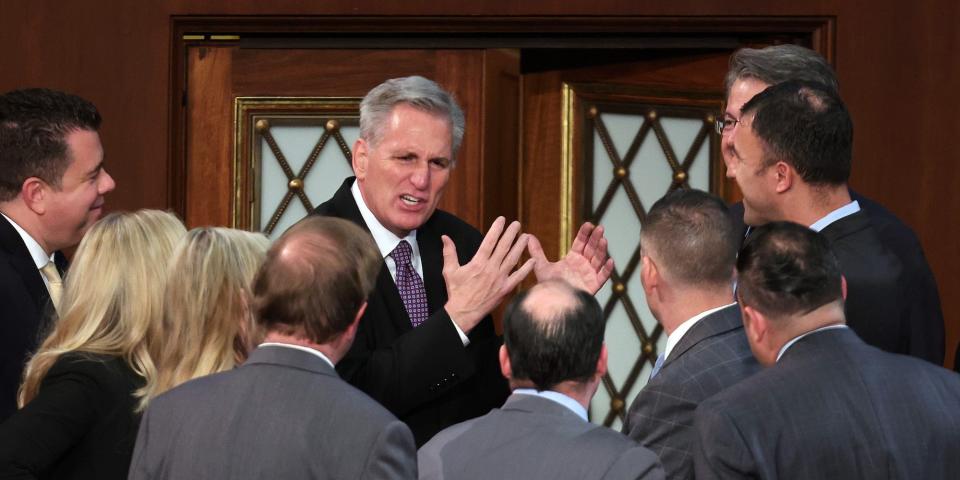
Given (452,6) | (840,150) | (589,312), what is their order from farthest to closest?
(452,6) < (840,150) < (589,312)

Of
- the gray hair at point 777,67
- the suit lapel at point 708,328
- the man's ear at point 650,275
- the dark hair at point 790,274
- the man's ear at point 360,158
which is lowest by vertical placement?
the suit lapel at point 708,328

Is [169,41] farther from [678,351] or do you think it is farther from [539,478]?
[539,478]

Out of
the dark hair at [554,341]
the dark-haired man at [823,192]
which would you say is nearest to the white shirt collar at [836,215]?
the dark-haired man at [823,192]

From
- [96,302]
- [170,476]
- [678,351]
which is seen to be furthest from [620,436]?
[96,302]

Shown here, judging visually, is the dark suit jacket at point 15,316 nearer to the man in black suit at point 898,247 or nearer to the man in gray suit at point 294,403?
the man in gray suit at point 294,403

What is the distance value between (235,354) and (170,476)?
51 centimetres

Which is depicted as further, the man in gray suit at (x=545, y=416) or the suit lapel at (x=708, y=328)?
the suit lapel at (x=708, y=328)

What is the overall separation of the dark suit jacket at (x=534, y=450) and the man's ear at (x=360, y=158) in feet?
4.23

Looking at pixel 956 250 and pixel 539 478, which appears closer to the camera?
pixel 539 478

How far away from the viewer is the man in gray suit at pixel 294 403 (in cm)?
216

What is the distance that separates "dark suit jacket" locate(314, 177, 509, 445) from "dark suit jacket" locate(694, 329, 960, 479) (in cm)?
95

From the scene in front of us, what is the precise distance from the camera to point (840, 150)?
3.16 metres

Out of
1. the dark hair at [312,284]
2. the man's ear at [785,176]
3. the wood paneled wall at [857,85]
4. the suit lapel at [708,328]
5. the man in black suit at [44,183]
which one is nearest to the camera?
the dark hair at [312,284]

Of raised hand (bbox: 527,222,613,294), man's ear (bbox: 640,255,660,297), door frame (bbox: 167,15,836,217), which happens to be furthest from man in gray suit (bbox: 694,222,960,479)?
door frame (bbox: 167,15,836,217)
